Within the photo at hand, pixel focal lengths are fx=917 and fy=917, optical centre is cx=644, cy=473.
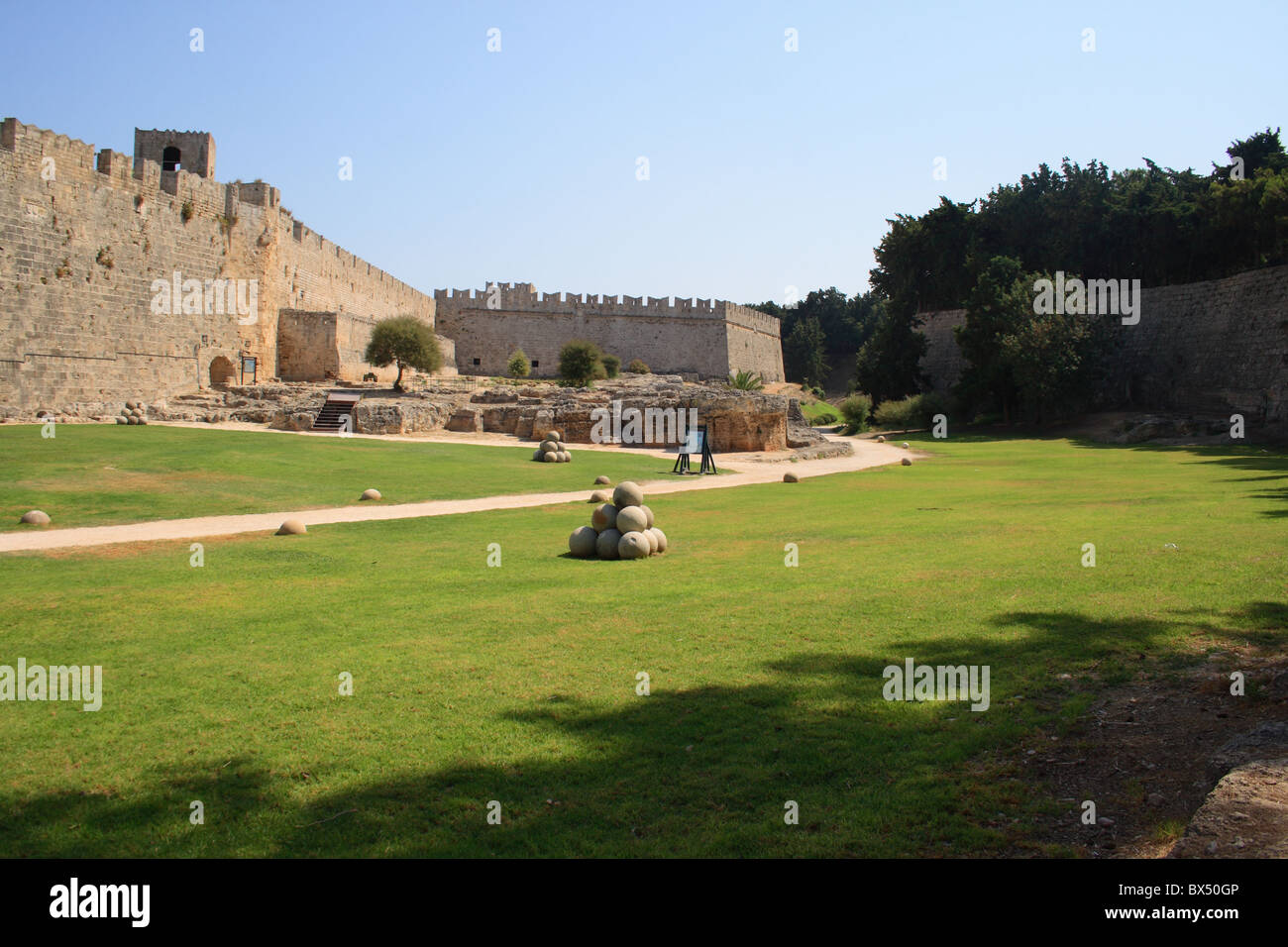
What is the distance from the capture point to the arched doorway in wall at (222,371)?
34416 mm

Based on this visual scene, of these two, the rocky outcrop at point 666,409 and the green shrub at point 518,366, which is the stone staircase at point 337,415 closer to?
the rocky outcrop at point 666,409

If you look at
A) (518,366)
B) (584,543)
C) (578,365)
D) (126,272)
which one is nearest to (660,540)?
(584,543)

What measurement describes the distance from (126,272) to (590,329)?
3572 centimetres

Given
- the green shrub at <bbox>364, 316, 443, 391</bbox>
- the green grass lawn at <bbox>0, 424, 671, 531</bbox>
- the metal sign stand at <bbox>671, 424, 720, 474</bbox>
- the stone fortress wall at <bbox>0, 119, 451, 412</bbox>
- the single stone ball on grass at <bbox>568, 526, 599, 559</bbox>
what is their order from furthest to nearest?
the green shrub at <bbox>364, 316, 443, 391</bbox> < the stone fortress wall at <bbox>0, 119, 451, 412</bbox> < the metal sign stand at <bbox>671, 424, 720, 474</bbox> < the green grass lawn at <bbox>0, 424, 671, 531</bbox> < the single stone ball on grass at <bbox>568, 526, 599, 559</bbox>

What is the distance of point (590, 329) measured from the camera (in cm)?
6209

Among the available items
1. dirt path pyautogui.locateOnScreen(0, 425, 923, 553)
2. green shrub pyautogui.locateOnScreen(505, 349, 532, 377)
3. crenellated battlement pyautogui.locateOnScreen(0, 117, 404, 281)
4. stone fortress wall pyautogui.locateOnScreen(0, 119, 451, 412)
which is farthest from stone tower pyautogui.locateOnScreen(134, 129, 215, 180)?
dirt path pyautogui.locateOnScreen(0, 425, 923, 553)

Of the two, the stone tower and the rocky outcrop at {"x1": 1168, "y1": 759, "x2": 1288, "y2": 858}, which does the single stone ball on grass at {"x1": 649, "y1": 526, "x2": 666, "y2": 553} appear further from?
the stone tower

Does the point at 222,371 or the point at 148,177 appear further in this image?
the point at 222,371

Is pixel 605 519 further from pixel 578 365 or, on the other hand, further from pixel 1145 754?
pixel 578 365

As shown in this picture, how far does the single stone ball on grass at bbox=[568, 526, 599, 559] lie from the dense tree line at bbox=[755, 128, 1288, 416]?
3514 centimetres

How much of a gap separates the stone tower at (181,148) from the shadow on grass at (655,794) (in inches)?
1755

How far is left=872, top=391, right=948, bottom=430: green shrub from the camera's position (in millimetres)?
46281

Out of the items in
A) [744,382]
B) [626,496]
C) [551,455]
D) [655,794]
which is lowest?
[655,794]

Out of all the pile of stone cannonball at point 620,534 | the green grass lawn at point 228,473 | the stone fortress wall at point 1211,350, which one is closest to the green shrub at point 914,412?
the stone fortress wall at point 1211,350
